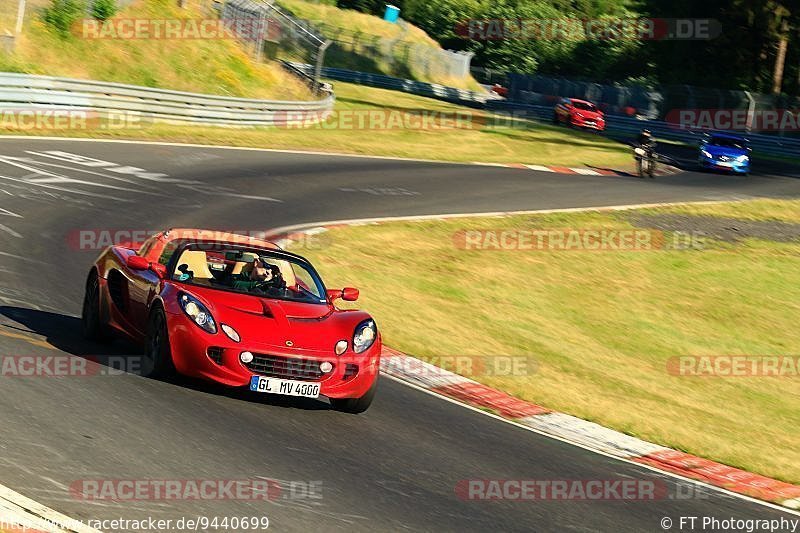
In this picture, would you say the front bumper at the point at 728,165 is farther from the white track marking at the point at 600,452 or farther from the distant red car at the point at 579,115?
the white track marking at the point at 600,452

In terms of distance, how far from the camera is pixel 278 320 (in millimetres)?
9781

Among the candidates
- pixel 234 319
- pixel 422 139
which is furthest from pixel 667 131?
pixel 234 319

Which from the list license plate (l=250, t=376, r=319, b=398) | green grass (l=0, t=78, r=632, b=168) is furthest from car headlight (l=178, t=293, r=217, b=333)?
green grass (l=0, t=78, r=632, b=168)

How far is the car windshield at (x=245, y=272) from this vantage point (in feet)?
34.2

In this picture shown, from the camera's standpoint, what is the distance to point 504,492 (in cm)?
849

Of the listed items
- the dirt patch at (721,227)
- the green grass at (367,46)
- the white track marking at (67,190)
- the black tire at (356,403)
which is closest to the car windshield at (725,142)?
the dirt patch at (721,227)

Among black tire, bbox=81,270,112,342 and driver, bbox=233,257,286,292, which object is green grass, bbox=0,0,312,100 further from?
driver, bbox=233,257,286,292

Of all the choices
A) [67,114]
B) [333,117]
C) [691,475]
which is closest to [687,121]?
[333,117]

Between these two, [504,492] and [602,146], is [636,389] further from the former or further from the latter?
[602,146]

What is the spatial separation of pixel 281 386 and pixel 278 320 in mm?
640

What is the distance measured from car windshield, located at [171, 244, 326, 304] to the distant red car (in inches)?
1521

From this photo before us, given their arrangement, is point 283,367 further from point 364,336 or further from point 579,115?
point 579,115

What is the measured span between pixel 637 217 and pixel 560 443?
57.5 ft

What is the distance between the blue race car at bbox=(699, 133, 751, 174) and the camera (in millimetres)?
38688
